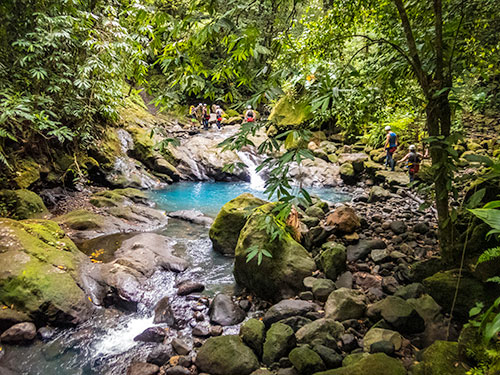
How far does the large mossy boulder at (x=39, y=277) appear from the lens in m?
3.88

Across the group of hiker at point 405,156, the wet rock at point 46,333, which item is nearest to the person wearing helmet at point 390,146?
the group of hiker at point 405,156

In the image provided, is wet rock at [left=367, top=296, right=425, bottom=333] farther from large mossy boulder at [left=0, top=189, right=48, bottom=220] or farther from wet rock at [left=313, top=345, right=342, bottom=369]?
large mossy boulder at [left=0, top=189, right=48, bottom=220]

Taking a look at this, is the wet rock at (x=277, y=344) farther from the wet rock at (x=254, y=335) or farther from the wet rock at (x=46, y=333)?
the wet rock at (x=46, y=333)

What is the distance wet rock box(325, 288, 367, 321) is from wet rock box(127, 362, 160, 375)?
2.21 m

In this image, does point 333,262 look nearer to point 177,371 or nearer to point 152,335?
point 177,371

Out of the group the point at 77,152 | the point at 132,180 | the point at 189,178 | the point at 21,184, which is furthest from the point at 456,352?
the point at 189,178

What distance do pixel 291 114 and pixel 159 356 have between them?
3.30 m

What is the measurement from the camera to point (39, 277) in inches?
161

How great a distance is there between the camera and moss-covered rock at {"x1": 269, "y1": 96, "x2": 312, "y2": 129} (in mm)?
1714

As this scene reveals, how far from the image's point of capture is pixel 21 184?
7500mm

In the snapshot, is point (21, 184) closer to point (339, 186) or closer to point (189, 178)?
point (189, 178)

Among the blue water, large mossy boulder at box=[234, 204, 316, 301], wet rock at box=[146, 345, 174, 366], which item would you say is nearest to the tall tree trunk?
large mossy boulder at box=[234, 204, 316, 301]

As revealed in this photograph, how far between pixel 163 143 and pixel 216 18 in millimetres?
867

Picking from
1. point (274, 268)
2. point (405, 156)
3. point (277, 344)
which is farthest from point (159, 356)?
point (405, 156)
